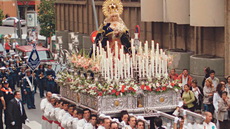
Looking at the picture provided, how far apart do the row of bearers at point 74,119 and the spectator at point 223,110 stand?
11.5ft

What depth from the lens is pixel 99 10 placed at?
144 feet

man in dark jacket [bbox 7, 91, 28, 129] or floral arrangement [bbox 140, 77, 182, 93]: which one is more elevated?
floral arrangement [bbox 140, 77, 182, 93]

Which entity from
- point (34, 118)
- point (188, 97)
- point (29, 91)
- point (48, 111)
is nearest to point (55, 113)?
point (48, 111)

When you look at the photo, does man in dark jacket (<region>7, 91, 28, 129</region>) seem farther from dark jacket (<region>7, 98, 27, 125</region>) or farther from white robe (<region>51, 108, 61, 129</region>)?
white robe (<region>51, 108, 61, 129</region>)

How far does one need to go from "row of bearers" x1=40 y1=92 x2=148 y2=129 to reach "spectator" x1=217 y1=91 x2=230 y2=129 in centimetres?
351

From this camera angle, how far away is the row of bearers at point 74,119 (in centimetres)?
1614

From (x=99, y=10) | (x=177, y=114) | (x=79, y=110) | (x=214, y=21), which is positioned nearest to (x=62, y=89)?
(x=79, y=110)

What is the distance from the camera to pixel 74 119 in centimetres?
1797

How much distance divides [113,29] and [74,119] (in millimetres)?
3086

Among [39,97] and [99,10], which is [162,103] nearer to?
[39,97]

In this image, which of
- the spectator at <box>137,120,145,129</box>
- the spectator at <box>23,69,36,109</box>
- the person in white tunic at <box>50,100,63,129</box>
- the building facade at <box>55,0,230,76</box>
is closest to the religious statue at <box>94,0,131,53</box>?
the person in white tunic at <box>50,100,63,129</box>

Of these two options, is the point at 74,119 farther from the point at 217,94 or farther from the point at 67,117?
the point at 217,94

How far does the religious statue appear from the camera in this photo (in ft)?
65.1

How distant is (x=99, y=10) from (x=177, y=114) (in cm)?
2655
